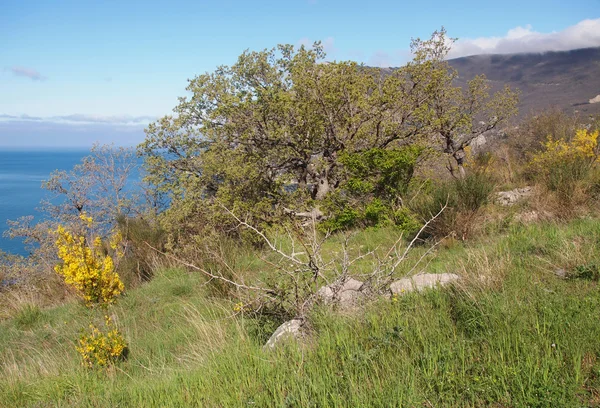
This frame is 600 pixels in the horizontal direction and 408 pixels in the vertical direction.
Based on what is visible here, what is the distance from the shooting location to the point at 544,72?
268 feet

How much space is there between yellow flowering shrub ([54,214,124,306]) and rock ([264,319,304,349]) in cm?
231

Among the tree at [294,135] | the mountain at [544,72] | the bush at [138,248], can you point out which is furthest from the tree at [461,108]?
the mountain at [544,72]

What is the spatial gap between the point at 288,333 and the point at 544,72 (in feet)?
316

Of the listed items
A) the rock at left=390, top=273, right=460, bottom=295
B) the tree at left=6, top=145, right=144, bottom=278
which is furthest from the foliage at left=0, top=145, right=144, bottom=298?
the rock at left=390, top=273, right=460, bottom=295

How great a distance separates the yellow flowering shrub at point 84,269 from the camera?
4445mm

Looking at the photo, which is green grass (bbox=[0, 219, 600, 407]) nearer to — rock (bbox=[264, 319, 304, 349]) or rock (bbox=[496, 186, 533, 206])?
rock (bbox=[264, 319, 304, 349])

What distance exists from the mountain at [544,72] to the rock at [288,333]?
57008 mm

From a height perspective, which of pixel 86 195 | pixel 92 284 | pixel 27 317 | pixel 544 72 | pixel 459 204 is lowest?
pixel 27 317

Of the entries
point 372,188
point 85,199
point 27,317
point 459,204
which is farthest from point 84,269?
point 85,199

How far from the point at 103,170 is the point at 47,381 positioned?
62.5 feet

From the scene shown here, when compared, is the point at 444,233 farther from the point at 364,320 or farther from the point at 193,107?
the point at 193,107

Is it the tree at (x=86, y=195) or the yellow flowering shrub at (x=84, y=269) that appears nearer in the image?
the yellow flowering shrub at (x=84, y=269)

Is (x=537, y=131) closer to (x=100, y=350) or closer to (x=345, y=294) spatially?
(x=345, y=294)

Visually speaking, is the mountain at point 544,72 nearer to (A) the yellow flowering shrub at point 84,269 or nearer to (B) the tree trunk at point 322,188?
(B) the tree trunk at point 322,188
